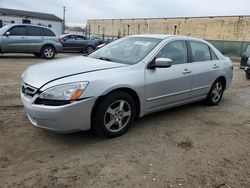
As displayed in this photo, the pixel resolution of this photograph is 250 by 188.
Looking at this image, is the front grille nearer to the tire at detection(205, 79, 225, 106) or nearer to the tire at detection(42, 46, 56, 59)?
the tire at detection(205, 79, 225, 106)

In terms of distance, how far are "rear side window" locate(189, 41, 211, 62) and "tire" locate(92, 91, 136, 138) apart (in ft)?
6.40

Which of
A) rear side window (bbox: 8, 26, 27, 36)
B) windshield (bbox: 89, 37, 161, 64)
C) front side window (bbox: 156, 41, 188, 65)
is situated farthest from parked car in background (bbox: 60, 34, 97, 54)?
front side window (bbox: 156, 41, 188, 65)

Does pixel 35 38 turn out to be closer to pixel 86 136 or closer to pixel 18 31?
pixel 18 31

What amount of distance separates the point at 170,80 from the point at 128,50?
2.99 feet

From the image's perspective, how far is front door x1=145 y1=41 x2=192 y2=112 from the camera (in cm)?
417

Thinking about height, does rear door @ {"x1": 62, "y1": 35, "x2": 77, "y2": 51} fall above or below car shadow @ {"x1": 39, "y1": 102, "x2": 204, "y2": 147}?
above

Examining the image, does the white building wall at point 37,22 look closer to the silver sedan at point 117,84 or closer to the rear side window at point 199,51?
the rear side window at point 199,51

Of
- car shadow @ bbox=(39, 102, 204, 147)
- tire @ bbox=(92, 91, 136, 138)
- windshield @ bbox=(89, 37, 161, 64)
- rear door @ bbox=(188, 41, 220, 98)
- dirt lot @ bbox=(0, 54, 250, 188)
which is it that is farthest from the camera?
rear door @ bbox=(188, 41, 220, 98)

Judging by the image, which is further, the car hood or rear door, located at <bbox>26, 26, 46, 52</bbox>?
rear door, located at <bbox>26, 26, 46, 52</bbox>

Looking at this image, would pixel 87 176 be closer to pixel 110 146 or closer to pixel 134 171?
pixel 134 171

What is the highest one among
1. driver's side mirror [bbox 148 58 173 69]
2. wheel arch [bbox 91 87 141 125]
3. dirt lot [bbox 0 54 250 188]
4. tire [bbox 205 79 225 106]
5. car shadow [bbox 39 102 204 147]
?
driver's side mirror [bbox 148 58 173 69]

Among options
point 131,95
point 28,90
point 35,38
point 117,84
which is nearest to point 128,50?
point 131,95

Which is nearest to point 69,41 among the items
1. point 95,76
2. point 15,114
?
point 15,114

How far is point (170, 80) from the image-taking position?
174 inches
